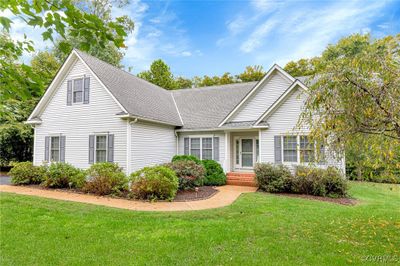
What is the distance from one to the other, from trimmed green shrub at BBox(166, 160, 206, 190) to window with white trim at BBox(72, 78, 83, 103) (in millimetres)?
6212

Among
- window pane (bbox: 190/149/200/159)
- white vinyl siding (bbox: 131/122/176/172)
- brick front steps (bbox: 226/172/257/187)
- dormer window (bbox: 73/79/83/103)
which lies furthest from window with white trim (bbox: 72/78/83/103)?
brick front steps (bbox: 226/172/257/187)

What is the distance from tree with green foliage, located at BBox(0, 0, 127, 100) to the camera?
251cm

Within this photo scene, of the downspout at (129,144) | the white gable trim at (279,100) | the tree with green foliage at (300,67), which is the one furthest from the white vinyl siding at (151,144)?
the tree with green foliage at (300,67)

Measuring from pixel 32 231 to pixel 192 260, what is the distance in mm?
4009

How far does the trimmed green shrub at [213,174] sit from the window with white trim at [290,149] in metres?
3.31

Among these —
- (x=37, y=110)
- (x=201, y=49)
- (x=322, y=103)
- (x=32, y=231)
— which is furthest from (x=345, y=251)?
(x=201, y=49)

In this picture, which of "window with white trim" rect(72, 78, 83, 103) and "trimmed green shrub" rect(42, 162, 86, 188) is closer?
"trimmed green shrub" rect(42, 162, 86, 188)

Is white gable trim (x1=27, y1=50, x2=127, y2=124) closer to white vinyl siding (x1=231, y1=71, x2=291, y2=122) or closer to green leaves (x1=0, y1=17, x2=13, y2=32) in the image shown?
white vinyl siding (x1=231, y1=71, x2=291, y2=122)

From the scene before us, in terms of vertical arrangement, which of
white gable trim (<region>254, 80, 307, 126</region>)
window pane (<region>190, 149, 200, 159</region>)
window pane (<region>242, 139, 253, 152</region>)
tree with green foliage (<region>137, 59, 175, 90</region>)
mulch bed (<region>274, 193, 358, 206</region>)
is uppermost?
tree with green foliage (<region>137, 59, 175, 90</region>)

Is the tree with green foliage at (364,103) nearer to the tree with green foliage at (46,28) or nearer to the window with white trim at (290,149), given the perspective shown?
the tree with green foliage at (46,28)

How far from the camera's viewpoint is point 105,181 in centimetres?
1055

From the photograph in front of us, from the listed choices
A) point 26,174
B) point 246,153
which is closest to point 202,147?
point 246,153

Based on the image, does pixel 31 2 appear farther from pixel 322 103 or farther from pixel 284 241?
pixel 284 241

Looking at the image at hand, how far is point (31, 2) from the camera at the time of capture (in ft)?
8.77
